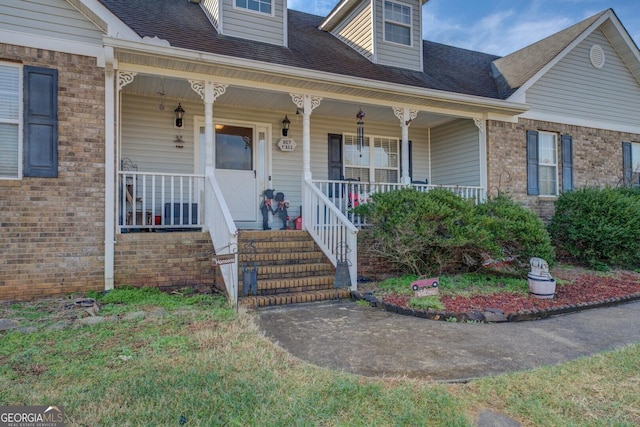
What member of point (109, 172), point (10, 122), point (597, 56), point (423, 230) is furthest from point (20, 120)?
point (597, 56)

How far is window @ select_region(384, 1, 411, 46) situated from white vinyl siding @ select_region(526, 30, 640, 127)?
335cm

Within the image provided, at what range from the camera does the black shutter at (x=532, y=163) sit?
9.42m

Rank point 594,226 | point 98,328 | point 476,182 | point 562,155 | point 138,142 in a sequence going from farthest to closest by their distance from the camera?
point 562,155 < point 476,182 < point 594,226 < point 138,142 < point 98,328

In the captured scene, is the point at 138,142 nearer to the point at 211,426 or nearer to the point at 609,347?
the point at 211,426

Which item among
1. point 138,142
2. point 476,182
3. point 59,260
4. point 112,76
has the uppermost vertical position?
point 112,76

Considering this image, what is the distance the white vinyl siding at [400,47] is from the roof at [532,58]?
2.34 m


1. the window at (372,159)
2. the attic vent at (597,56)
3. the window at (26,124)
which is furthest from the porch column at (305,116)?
the attic vent at (597,56)

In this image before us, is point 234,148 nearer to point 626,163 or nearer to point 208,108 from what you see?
point 208,108

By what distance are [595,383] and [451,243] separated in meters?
3.26

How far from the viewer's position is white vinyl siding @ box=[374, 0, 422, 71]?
9445mm

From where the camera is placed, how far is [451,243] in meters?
6.01

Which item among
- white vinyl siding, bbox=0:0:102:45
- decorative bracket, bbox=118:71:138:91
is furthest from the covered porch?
white vinyl siding, bbox=0:0:102:45

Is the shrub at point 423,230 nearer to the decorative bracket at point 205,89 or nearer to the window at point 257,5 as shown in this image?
the decorative bracket at point 205,89

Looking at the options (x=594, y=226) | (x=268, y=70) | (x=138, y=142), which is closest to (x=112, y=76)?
(x=138, y=142)
